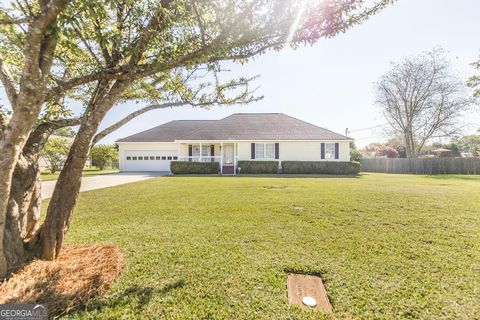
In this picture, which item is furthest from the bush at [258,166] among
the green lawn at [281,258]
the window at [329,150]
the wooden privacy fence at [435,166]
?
the wooden privacy fence at [435,166]

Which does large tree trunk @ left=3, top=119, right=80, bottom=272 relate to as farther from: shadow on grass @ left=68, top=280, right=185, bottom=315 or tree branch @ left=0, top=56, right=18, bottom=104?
shadow on grass @ left=68, top=280, right=185, bottom=315

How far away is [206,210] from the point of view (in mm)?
6238

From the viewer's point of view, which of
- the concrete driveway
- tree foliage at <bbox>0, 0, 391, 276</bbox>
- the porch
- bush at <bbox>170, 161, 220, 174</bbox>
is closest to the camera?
tree foliage at <bbox>0, 0, 391, 276</bbox>

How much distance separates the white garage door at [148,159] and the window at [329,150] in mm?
14452

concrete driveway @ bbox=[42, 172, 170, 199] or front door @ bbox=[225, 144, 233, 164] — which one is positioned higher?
front door @ bbox=[225, 144, 233, 164]

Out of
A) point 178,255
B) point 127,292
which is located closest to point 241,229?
point 178,255

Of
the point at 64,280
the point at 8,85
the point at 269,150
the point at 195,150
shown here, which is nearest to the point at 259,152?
the point at 269,150

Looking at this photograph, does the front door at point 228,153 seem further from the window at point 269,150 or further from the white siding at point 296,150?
the window at point 269,150

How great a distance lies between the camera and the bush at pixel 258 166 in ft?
62.3

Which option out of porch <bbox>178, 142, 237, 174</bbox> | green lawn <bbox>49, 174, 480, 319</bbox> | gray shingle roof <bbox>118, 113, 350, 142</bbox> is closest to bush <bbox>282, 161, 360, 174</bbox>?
gray shingle roof <bbox>118, 113, 350, 142</bbox>

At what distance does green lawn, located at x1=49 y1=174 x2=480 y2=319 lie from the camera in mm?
2297

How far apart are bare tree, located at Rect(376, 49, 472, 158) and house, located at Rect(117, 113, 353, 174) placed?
1329cm

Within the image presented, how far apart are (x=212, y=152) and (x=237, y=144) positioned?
9.69 feet

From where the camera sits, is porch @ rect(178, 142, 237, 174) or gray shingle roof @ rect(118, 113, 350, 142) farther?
gray shingle roof @ rect(118, 113, 350, 142)
